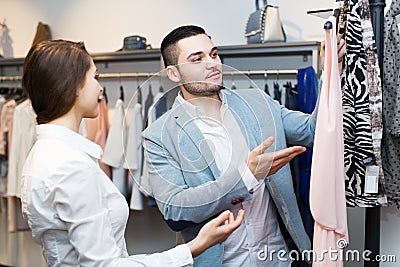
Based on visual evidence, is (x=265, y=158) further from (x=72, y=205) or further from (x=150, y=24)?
(x=150, y=24)

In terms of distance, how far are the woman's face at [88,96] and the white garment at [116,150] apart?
181 centimetres

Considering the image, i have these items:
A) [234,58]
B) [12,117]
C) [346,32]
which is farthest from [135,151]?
[346,32]

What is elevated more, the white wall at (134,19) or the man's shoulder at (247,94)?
the white wall at (134,19)

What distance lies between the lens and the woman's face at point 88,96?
152 cm

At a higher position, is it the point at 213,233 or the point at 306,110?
the point at 306,110

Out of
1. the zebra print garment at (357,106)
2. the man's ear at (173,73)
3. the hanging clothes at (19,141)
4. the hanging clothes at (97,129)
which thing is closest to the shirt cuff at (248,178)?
the man's ear at (173,73)

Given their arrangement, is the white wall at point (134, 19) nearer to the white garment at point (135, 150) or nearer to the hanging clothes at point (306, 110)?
the hanging clothes at point (306, 110)

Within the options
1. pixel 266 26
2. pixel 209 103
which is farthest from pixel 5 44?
pixel 209 103

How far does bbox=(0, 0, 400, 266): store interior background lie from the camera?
9.43 ft

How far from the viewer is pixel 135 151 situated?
311 cm

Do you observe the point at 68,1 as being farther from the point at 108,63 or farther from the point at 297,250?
the point at 297,250

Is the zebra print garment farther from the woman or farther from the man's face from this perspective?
the woman

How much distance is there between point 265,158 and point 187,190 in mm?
249

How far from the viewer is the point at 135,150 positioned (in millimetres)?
3127
